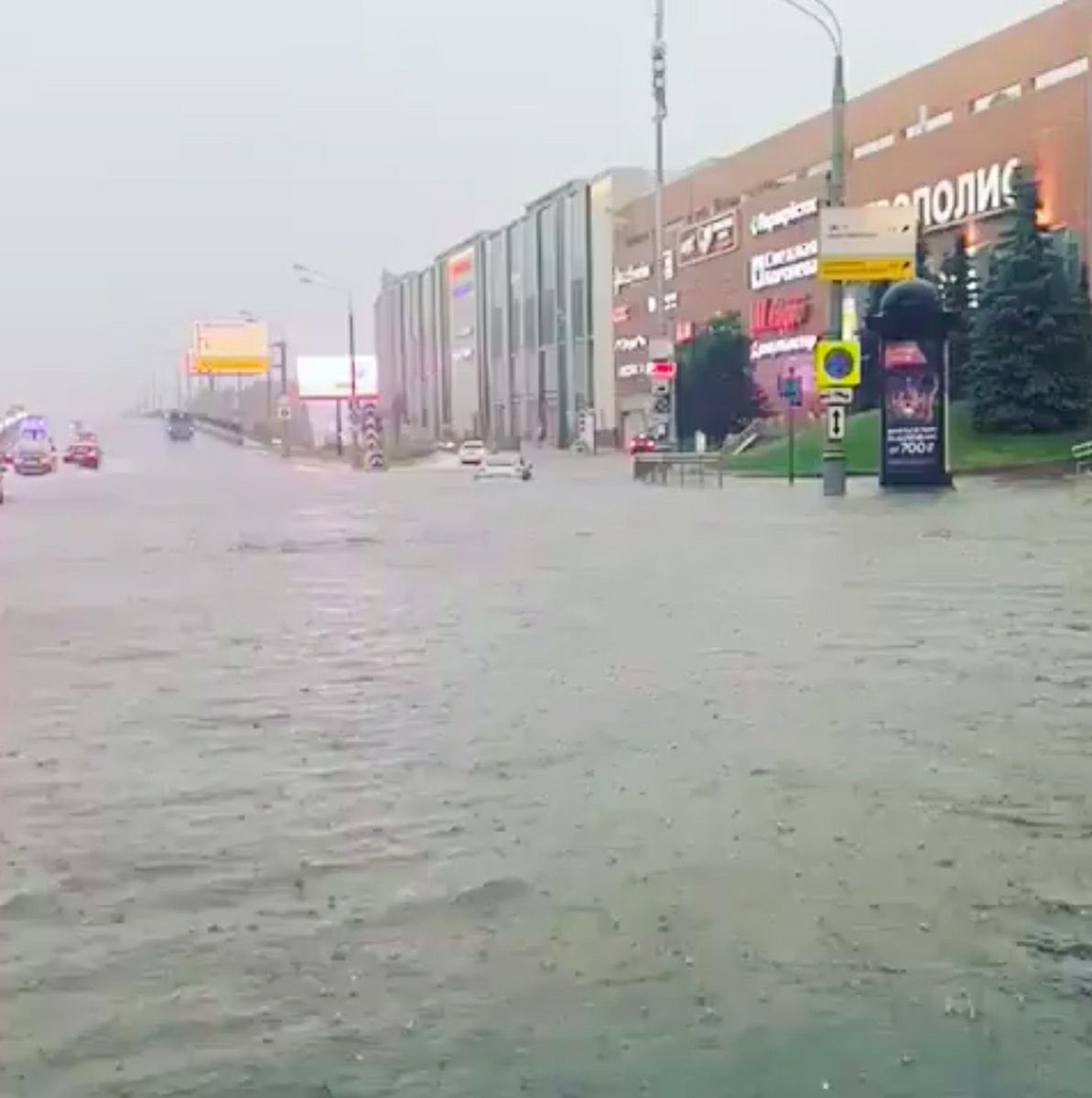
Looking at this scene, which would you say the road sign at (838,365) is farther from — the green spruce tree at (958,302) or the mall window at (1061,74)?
the mall window at (1061,74)

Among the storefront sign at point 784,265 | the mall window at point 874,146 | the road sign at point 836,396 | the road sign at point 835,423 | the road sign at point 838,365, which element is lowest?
the road sign at point 835,423

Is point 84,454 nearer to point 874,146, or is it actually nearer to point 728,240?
point 728,240

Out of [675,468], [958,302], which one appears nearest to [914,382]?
[675,468]

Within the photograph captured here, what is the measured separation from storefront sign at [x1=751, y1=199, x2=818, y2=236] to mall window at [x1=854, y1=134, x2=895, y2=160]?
3.02 metres

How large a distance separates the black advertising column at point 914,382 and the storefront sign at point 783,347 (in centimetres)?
4849

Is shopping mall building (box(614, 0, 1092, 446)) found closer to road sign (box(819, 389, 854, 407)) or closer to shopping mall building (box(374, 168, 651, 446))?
shopping mall building (box(374, 168, 651, 446))

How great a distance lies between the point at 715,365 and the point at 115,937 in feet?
303

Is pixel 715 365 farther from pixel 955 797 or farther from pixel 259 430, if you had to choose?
pixel 955 797

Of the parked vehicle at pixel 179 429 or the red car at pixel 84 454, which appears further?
the parked vehicle at pixel 179 429

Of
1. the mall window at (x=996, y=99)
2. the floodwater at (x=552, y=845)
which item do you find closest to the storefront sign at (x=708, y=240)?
the mall window at (x=996, y=99)

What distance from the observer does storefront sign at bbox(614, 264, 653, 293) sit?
370 ft

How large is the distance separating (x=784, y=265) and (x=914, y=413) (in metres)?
55.5

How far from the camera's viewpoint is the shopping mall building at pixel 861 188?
70.4m

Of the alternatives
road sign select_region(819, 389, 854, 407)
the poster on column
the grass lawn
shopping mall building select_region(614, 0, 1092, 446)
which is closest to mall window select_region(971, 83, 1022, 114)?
shopping mall building select_region(614, 0, 1092, 446)
